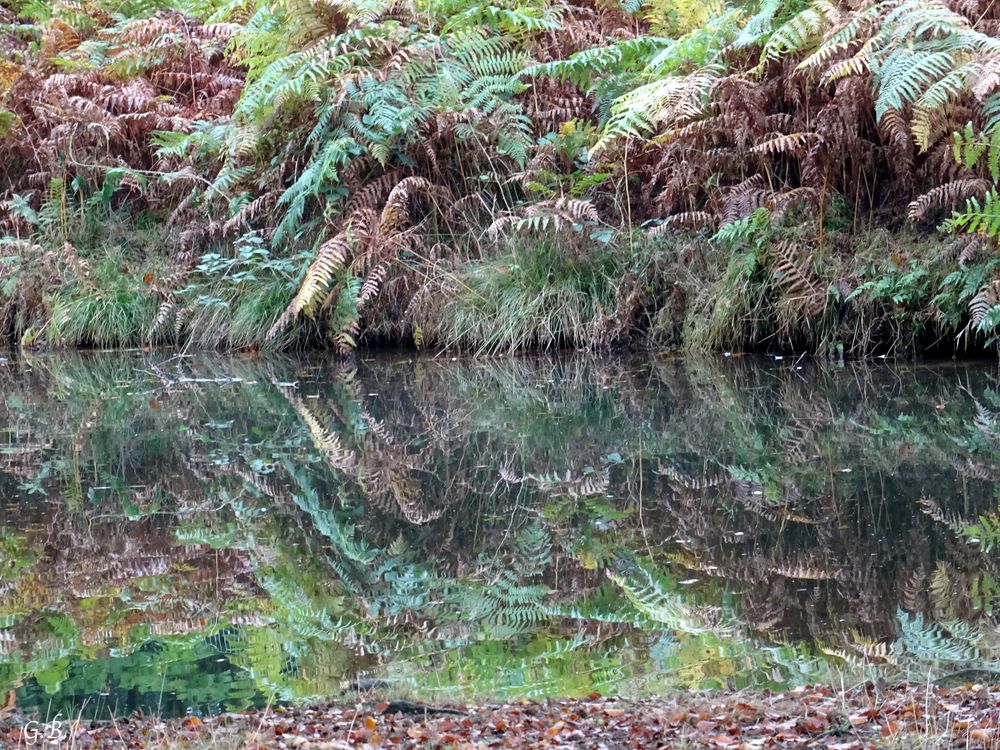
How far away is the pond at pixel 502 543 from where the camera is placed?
2385 mm

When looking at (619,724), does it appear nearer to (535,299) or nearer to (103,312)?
(535,299)

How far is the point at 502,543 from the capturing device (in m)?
3.29

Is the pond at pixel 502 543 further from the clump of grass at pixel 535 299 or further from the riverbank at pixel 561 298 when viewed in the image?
the clump of grass at pixel 535 299

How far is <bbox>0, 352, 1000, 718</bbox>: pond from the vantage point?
2385 mm

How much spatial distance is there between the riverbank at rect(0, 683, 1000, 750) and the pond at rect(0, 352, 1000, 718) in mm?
90

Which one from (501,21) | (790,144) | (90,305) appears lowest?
(90,305)

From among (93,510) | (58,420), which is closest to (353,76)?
(58,420)

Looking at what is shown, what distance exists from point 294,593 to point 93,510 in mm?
1210

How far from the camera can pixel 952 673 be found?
2199 millimetres

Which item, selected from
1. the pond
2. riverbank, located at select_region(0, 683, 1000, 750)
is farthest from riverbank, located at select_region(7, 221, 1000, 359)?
riverbank, located at select_region(0, 683, 1000, 750)

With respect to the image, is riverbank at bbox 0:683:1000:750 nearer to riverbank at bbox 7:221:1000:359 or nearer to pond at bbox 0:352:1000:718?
pond at bbox 0:352:1000:718

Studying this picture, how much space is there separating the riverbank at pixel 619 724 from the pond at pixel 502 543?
90 millimetres

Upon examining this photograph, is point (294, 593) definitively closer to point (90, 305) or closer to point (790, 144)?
point (790, 144)

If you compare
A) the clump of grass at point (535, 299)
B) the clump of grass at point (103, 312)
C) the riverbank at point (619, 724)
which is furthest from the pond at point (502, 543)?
the clump of grass at point (103, 312)
